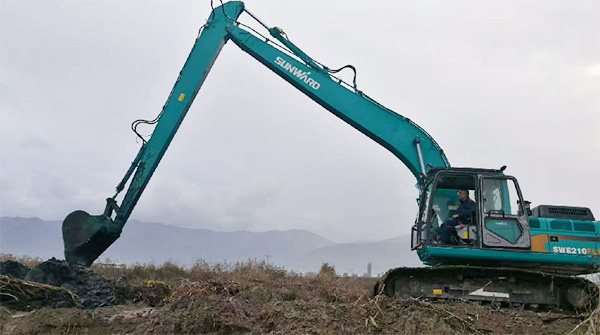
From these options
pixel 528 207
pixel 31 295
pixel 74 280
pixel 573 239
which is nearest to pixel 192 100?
pixel 74 280

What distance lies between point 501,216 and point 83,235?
6.85 meters

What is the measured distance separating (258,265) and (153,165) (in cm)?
646

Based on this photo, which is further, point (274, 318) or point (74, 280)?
point (74, 280)

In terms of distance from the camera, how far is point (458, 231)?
820cm

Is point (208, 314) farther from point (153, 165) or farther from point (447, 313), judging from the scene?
point (153, 165)

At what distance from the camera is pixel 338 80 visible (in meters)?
10.2

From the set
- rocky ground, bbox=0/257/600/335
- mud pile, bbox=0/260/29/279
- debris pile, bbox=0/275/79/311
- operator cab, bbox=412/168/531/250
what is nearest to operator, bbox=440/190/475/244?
operator cab, bbox=412/168/531/250

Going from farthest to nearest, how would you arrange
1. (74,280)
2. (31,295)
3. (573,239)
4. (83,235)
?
(83,235)
(74,280)
(573,239)
(31,295)

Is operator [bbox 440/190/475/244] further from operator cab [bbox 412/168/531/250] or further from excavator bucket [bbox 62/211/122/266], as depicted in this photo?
excavator bucket [bbox 62/211/122/266]

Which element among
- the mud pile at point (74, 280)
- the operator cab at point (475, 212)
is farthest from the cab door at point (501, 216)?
the mud pile at point (74, 280)

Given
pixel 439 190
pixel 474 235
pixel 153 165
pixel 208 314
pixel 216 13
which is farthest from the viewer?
pixel 216 13

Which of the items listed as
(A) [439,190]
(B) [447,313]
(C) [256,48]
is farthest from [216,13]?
(B) [447,313]

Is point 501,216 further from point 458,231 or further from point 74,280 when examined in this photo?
point 74,280

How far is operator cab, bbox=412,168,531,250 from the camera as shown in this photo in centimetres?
801
